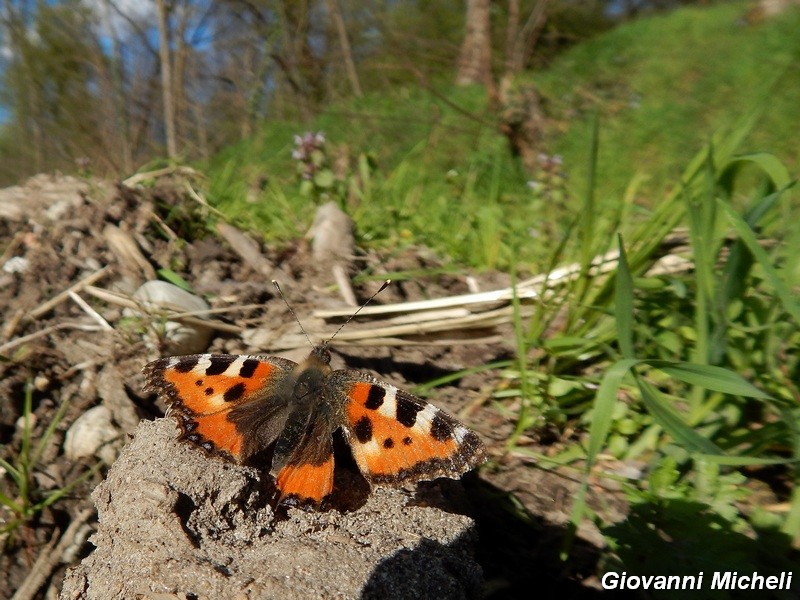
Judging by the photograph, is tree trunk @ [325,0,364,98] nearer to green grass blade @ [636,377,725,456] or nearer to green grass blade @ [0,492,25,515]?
green grass blade @ [0,492,25,515]

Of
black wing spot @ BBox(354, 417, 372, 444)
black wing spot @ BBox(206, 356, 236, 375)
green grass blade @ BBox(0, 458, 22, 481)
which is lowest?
green grass blade @ BBox(0, 458, 22, 481)

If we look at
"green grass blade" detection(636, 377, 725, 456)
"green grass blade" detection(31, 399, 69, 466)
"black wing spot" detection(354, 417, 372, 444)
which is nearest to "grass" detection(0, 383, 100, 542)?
"green grass blade" detection(31, 399, 69, 466)

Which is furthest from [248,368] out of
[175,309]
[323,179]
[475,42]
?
[475,42]

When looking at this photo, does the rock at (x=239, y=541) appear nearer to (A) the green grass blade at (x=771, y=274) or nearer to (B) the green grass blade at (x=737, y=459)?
(B) the green grass blade at (x=737, y=459)

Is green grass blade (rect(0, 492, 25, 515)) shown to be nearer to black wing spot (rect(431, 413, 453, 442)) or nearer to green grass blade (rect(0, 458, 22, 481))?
green grass blade (rect(0, 458, 22, 481))

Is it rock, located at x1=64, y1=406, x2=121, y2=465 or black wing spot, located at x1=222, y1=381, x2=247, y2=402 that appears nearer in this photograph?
black wing spot, located at x1=222, y1=381, x2=247, y2=402

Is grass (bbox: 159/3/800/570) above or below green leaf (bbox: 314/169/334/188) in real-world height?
below

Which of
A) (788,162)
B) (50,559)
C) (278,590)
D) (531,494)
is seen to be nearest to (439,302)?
(531,494)

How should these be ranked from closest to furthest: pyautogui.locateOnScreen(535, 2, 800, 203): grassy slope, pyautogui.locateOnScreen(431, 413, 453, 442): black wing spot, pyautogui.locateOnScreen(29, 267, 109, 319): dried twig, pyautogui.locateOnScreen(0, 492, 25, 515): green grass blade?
1. pyautogui.locateOnScreen(431, 413, 453, 442): black wing spot
2. pyautogui.locateOnScreen(0, 492, 25, 515): green grass blade
3. pyautogui.locateOnScreen(29, 267, 109, 319): dried twig
4. pyautogui.locateOnScreen(535, 2, 800, 203): grassy slope

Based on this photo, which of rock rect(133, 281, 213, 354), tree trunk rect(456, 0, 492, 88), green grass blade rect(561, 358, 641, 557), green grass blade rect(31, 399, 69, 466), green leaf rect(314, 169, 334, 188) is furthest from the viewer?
tree trunk rect(456, 0, 492, 88)
